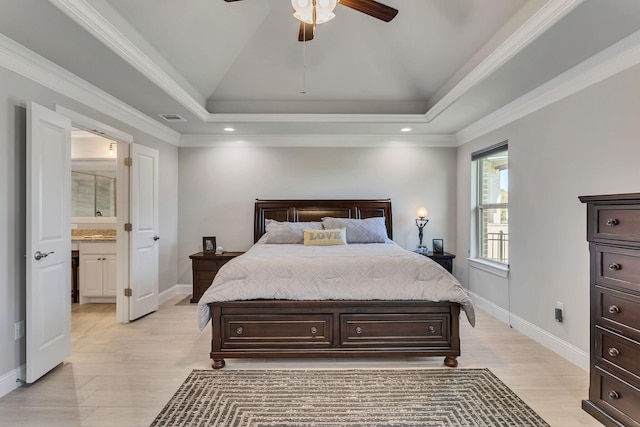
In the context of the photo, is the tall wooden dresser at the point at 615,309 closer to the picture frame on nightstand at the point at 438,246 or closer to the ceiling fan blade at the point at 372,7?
the ceiling fan blade at the point at 372,7

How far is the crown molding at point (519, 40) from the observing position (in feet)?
6.53

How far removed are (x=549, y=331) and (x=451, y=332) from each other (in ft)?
3.78

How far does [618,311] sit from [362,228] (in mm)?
2875

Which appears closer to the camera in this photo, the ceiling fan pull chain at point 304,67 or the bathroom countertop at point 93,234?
the ceiling fan pull chain at point 304,67

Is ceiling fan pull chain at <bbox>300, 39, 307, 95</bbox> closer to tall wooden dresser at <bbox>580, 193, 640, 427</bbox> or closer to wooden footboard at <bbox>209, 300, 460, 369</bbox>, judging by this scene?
wooden footboard at <bbox>209, 300, 460, 369</bbox>

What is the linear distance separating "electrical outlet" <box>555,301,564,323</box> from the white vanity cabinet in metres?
5.19

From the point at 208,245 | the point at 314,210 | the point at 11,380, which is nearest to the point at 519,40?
the point at 314,210

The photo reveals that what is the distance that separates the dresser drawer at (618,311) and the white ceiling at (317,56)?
166 centimetres

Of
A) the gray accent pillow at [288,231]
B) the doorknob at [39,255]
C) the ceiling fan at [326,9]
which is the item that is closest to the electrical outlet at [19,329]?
the doorknob at [39,255]

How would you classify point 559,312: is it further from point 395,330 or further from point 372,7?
point 372,7

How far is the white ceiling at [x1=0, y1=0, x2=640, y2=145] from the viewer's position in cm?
220

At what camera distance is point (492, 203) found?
4418mm

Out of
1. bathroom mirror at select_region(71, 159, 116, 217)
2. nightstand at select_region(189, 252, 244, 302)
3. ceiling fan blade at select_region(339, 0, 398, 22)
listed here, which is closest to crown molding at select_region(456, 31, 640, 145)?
ceiling fan blade at select_region(339, 0, 398, 22)

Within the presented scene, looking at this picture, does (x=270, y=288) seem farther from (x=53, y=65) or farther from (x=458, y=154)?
(x=458, y=154)
